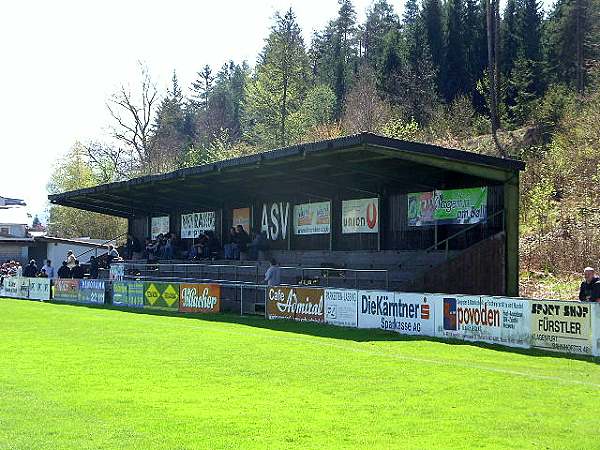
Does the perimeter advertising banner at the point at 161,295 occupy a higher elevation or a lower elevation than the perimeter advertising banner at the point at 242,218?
lower

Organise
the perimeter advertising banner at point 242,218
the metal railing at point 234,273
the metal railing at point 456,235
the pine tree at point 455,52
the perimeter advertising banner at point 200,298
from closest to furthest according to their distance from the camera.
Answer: the metal railing at point 456,235 < the metal railing at point 234,273 < the perimeter advertising banner at point 200,298 < the perimeter advertising banner at point 242,218 < the pine tree at point 455,52

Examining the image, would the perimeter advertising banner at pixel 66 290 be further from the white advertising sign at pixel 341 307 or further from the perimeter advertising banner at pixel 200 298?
the white advertising sign at pixel 341 307

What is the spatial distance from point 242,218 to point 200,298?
995 centimetres

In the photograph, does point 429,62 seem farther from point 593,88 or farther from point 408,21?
point 408,21

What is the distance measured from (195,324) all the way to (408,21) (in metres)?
97.0

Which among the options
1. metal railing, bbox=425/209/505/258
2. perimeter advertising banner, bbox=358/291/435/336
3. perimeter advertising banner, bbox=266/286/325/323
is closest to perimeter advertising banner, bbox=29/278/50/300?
perimeter advertising banner, bbox=266/286/325/323

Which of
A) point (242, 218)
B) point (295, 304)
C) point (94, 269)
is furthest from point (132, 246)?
point (295, 304)

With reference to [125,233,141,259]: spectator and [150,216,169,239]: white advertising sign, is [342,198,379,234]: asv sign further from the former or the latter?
[150,216,169,239]: white advertising sign

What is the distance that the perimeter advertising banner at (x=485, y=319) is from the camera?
18812 mm

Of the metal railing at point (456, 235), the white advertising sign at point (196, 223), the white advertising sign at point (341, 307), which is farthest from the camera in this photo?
the white advertising sign at point (196, 223)

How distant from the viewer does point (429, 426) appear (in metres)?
10.2

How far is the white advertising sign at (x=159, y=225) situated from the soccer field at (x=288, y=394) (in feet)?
90.1

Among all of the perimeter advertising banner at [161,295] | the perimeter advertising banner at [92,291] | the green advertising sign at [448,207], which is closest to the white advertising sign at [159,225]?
the perimeter advertising banner at [92,291]

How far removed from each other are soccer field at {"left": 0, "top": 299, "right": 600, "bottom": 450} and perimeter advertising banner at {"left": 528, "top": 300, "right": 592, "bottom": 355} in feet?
2.68
